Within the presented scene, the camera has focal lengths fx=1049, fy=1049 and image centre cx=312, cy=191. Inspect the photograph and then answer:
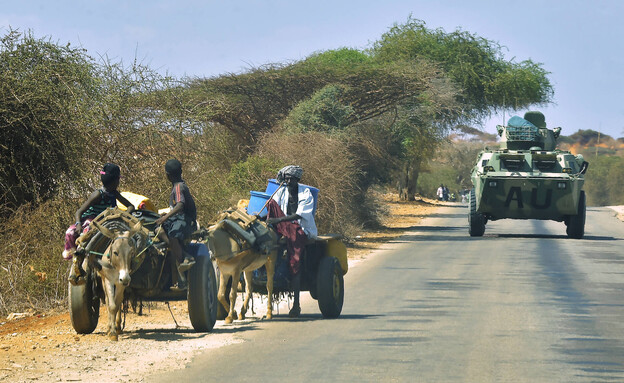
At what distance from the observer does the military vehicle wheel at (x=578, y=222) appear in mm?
29734

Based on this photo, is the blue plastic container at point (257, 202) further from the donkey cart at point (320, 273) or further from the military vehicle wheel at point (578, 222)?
the military vehicle wheel at point (578, 222)

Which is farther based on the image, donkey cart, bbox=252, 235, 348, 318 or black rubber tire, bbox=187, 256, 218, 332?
donkey cart, bbox=252, 235, 348, 318

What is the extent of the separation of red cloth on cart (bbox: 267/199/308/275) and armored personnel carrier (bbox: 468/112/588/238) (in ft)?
58.3

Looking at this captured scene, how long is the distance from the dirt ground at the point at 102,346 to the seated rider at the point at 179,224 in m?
0.65

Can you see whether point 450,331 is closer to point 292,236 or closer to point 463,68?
point 292,236

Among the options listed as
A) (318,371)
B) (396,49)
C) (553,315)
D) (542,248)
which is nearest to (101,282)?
(318,371)

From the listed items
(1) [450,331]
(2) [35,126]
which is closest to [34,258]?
(2) [35,126]

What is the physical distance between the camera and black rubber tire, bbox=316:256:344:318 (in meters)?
12.0

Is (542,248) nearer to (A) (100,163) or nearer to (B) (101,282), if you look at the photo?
(A) (100,163)

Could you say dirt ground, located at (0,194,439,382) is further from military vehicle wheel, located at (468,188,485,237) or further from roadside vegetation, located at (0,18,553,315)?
military vehicle wheel, located at (468,188,485,237)

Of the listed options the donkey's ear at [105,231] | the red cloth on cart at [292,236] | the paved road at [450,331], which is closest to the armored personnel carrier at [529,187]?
the paved road at [450,331]

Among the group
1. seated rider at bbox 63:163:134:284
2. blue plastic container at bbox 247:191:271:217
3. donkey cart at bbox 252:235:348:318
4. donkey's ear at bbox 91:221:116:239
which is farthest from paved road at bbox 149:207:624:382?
seated rider at bbox 63:163:134:284

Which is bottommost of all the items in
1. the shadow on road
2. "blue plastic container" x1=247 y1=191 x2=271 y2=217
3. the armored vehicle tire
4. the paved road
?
the paved road

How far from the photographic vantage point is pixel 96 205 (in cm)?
1080
